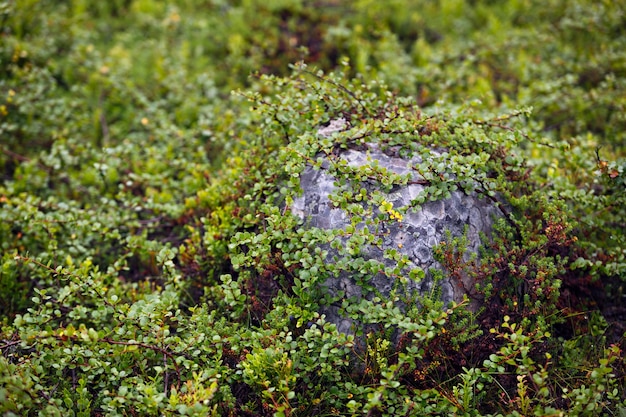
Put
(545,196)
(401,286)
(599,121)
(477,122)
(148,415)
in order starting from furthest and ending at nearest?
(599,121), (477,122), (545,196), (401,286), (148,415)

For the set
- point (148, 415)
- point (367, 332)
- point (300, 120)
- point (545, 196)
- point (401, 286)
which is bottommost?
point (148, 415)

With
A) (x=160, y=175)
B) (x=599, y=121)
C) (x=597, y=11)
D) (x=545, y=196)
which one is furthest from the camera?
(x=597, y=11)

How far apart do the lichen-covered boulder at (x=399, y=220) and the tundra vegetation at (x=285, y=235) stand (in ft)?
0.20

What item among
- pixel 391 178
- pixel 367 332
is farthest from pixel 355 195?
pixel 367 332

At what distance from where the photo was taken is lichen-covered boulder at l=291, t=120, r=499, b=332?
10.5 ft

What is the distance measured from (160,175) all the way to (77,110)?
61.5 inches

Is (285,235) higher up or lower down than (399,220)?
lower down

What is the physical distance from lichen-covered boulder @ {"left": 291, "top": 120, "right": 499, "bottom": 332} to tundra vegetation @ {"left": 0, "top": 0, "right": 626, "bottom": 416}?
60 mm

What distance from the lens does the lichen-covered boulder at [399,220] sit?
3.20m

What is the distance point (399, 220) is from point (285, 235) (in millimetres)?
716

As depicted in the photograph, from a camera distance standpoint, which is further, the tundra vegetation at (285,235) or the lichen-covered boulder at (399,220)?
the lichen-covered boulder at (399,220)

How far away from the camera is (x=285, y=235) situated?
10.6ft

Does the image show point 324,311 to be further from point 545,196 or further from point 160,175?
point 160,175

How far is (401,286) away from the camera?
3.18m
